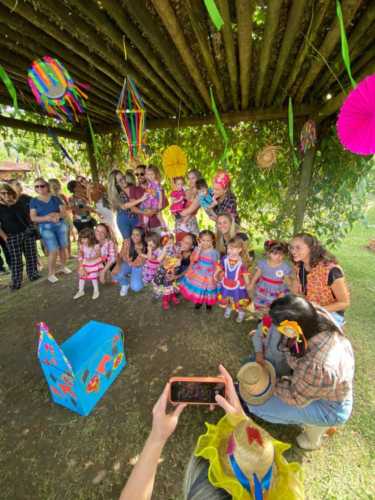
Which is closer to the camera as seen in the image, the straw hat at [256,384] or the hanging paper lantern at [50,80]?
the straw hat at [256,384]

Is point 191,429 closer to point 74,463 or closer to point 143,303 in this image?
point 74,463

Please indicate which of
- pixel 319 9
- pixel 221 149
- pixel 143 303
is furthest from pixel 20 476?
pixel 221 149

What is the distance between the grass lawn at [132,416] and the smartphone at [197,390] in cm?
28

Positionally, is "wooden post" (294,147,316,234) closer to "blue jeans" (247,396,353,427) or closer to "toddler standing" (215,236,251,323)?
"toddler standing" (215,236,251,323)

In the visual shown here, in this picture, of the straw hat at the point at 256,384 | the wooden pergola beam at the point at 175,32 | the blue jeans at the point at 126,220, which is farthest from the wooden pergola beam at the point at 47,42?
the straw hat at the point at 256,384

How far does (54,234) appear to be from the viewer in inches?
168

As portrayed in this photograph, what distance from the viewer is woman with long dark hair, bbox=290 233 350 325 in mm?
2102

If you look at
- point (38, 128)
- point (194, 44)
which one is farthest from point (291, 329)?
point (38, 128)

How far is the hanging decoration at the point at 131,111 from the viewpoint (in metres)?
2.54

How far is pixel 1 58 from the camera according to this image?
238 cm

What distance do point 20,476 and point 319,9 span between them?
4098mm

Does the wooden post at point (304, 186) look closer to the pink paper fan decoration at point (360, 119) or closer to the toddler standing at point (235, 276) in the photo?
the toddler standing at point (235, 276)

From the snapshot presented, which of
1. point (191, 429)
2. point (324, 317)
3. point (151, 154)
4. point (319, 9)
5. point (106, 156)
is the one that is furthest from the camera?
point (106, 156)

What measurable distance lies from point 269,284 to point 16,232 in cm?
447
